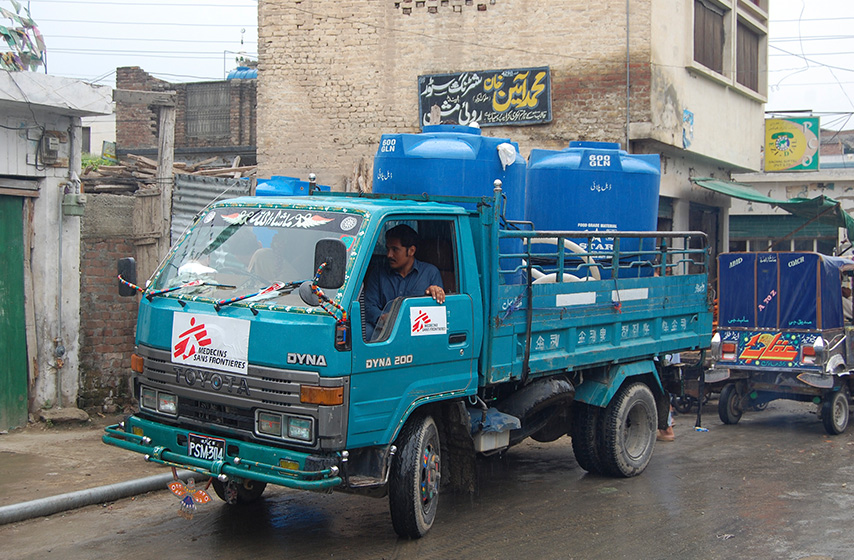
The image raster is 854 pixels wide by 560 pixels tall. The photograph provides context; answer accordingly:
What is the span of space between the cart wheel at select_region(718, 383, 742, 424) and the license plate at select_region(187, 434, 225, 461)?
784 cm

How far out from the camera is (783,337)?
11195 millimetres

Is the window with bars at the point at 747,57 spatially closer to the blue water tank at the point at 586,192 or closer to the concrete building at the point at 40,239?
the blue water tank at the point at 586,192

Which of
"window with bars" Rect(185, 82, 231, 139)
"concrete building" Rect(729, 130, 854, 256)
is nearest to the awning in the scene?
"concrete building" Rect(729, 130, 854, 256)

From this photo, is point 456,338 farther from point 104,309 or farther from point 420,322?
point 104,309

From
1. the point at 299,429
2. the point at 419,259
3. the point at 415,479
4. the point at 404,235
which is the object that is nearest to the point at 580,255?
the point at 419,259

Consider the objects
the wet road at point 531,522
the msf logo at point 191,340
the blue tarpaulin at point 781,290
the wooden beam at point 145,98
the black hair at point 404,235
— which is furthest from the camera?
the blue tarpaulin at point 781,290

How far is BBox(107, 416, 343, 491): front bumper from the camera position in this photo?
4984 millimetres

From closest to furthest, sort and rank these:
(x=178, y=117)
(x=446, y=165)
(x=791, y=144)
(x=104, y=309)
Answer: (x=446, y=165) < (x=104, y=309) < (x=791, y=144) < (x=178, y=117)

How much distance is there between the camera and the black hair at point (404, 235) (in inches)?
237

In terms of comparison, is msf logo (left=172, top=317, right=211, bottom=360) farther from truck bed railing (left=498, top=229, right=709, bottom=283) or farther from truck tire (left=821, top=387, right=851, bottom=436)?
truck tire (left=821, top=387, right=851, bottom=436)

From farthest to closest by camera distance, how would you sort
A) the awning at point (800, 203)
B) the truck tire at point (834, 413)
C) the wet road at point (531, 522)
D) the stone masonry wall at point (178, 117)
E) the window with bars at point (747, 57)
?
1. the stone masonry wall at point (178, 117)
2. the window with bars at point (747, 57)
3. the awning at point (800, 203)
4. the truck tire at point (834, 413)
5. the wet road at point (531, 522)

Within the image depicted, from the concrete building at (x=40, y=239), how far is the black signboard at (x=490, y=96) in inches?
313

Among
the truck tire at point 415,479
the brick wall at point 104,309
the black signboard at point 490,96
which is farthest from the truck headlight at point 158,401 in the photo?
the black signboard at point 490,96

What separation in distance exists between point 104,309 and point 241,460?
538cm
